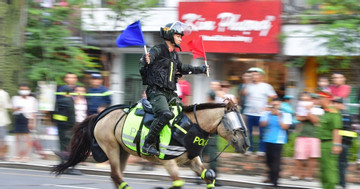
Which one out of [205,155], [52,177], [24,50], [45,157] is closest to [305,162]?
[205,155]

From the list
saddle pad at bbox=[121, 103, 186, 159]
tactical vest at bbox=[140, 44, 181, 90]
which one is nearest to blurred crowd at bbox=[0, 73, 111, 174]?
saddle pad at bbox=[121, 103, 186, 159]

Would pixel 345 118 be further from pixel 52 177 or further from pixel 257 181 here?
pixel 52 177

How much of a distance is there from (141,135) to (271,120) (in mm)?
3555

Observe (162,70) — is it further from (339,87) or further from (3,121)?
(3,121)

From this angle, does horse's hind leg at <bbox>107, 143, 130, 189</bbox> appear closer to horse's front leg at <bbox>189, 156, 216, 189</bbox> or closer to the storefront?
horse's front leg at <bbox>189, 156, 216, 189</bbox>

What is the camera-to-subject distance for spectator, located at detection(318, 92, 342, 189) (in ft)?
32.2

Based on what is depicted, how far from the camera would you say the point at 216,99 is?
40.1 ft

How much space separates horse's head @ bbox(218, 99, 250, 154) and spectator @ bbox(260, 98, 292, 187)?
3402mm

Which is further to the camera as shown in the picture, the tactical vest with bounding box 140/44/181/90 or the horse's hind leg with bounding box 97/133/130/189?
the horse's hind leg with bounding box 97/133/130/189

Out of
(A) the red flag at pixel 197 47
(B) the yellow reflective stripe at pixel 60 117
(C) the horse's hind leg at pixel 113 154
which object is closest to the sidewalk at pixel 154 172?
(B) the yellow reflective stripe at pixel 60 117

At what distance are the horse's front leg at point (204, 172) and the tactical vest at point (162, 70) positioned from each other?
3.69 feet

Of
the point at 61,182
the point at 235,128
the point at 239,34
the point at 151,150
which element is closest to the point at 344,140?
the point at 235,128

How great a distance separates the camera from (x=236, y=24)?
56.1ft

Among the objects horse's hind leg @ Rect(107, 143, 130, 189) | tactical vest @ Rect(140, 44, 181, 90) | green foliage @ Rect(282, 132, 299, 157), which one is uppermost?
tactical vest @ Rect(140, 44, 181, 90)
